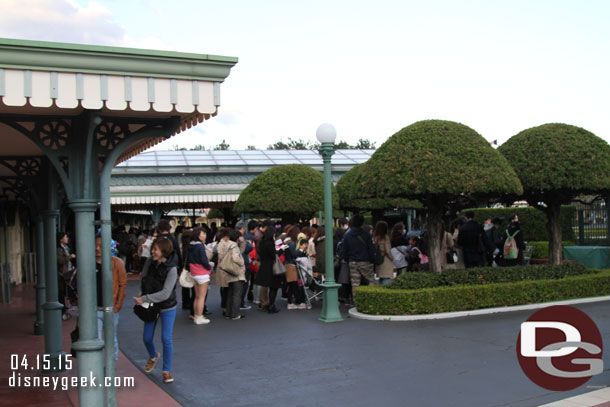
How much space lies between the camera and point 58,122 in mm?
5277

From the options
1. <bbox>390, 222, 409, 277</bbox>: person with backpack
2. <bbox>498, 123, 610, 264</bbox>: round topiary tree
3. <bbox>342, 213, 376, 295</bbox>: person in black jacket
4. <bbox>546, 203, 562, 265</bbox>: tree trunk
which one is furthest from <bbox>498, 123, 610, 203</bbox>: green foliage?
<bbox>342, 213, 376, 295</bbox>: person in black jacket

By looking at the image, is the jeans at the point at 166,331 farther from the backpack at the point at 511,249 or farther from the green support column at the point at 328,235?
the backpack at the point at 511,249

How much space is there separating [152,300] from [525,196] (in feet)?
33.3

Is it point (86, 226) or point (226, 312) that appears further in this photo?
point (226, 312)

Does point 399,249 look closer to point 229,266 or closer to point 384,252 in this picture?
point 384,252

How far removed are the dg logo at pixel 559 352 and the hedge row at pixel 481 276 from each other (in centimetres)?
178

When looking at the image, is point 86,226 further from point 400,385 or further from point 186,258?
point 186,258

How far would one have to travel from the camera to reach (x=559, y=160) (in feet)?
41.6

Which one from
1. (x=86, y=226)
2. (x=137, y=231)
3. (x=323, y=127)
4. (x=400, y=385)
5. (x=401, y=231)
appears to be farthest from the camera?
(x=137, y=231)

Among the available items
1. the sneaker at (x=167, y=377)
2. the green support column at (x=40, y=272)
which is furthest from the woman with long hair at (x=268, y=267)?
the sneaker at (x=167, y=377)

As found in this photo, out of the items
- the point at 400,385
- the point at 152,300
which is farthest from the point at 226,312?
the point at 400,385

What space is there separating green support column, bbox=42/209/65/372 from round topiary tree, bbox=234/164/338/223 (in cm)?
1378

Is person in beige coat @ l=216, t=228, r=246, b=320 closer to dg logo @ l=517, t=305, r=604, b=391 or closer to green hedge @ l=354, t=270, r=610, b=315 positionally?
green hedge @ l=354, t=270, r=610, b=315

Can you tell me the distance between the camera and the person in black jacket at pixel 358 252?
37.9ft
